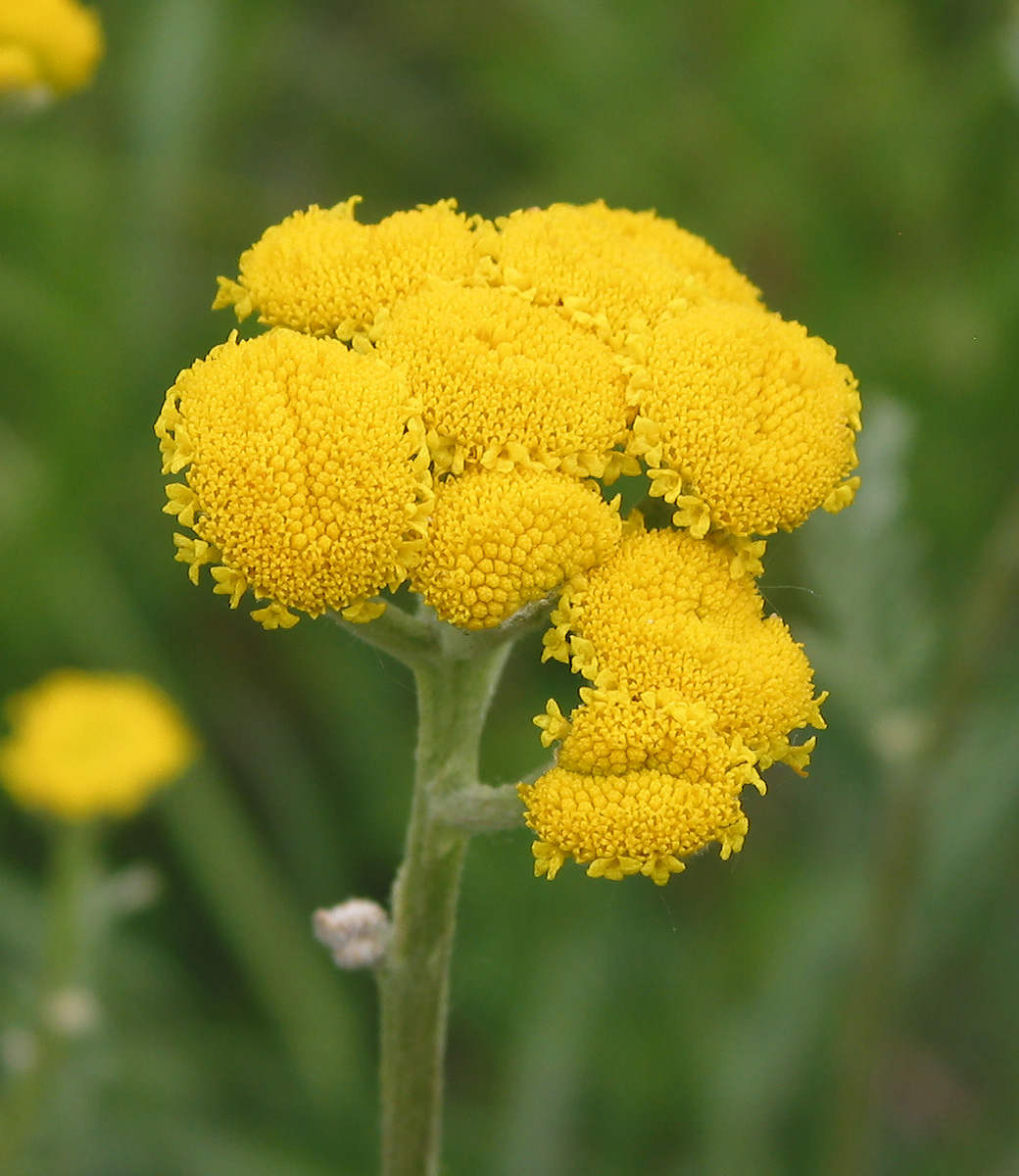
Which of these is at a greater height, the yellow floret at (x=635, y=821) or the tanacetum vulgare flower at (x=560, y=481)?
the tanacetum vulgare flower at (x=560, y=481)

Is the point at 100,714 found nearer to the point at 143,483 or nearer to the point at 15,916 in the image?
the point at 15,916

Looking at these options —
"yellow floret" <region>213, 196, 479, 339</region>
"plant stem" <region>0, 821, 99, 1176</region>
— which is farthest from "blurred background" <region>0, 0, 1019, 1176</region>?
"yellow floret" <region>213, 196, 479, 339</region>

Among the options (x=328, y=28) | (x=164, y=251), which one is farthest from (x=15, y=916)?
(x=328, y=28)

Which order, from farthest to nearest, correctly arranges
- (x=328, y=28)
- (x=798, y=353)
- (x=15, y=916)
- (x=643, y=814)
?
1. (x=328, y=28)
2. (x=15, y=916)
3. (x=798, y=353)
4. (x=643, y=814)

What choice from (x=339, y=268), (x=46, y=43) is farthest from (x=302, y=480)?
(x=46, y=43)

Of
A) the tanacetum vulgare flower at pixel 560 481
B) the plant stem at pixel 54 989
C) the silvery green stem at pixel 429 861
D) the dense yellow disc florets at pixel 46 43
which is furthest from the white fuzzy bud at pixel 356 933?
the dense yellow disc florets at pixel 46 43

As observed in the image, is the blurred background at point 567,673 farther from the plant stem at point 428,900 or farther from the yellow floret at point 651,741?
the yellow floret at point 651,741

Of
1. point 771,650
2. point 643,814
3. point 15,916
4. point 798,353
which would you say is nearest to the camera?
point 643,814
